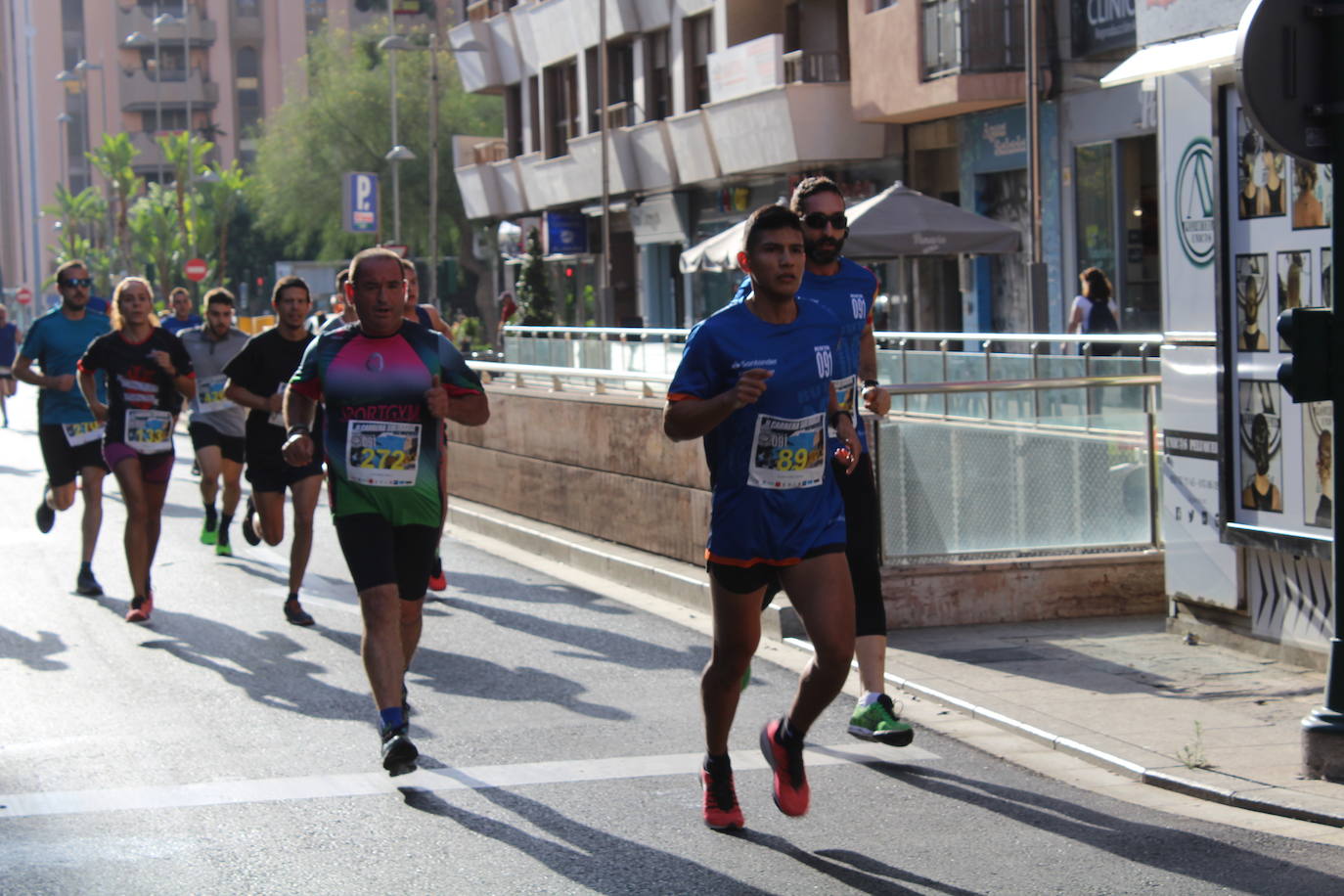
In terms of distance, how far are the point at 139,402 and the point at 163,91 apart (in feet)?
335

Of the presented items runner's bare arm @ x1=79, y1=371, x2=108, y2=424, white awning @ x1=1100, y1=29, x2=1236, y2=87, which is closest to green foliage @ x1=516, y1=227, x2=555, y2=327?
runner's bare arm @ x1=79, y1=371, x2=108, y2=424

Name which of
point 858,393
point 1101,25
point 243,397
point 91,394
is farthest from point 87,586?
point 1101,25

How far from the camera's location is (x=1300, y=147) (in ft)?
20.5

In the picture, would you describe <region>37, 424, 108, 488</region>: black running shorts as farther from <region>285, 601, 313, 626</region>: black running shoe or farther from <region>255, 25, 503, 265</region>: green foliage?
<region>255, 25, 503, 265</region>: green foliage

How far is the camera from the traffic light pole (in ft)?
20.4

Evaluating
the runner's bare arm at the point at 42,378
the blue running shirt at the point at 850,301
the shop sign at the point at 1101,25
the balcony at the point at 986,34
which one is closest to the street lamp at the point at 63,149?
the balcony at the point at 986,34

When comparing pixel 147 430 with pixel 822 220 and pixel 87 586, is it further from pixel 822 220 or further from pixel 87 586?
pixel 822 220

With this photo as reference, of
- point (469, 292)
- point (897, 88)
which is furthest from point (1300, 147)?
point (469, 292)

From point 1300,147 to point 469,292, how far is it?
71.6m

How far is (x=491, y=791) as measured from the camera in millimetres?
6430

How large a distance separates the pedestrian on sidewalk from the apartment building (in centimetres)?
2057

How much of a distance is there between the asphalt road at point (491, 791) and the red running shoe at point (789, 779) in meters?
0.09

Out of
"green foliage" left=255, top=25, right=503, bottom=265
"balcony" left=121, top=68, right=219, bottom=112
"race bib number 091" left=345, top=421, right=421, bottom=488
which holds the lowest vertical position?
"race bib number 091" left=345, top=421, right=421, bottom=488

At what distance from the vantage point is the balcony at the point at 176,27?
105250 millimetres
